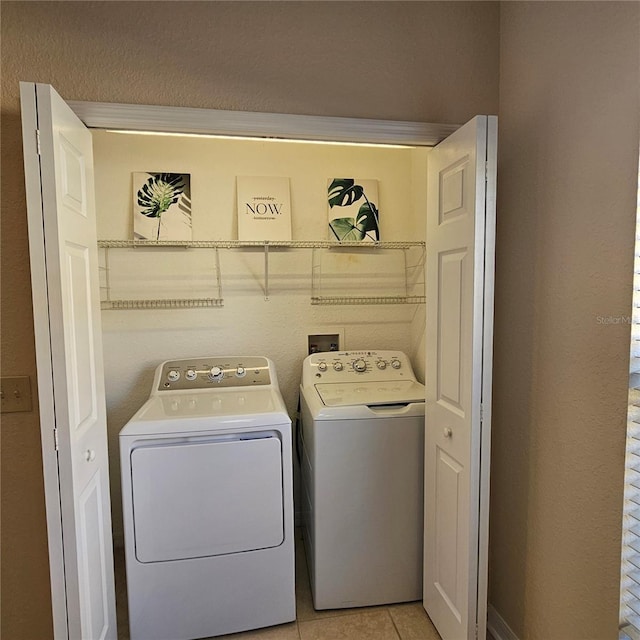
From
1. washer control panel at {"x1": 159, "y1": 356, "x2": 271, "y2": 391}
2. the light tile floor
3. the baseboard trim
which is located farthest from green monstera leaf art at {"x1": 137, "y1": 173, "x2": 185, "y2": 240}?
the baseboard trim

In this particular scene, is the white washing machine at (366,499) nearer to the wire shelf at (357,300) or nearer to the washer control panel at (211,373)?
the washer control panel at (211,373)

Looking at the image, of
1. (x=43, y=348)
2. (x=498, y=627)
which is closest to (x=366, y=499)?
(x=498, y=627)

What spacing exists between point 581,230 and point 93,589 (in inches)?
74.3

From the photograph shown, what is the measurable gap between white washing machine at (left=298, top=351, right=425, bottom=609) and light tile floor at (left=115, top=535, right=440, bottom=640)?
0.04 m

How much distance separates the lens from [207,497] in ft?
5.76

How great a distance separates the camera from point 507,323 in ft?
5.36

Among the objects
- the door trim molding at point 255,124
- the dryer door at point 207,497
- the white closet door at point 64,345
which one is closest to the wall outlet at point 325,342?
the dryer door at point 207,497

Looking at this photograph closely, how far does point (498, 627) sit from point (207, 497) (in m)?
1.27

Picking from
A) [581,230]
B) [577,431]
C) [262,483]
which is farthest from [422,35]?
[262,483]

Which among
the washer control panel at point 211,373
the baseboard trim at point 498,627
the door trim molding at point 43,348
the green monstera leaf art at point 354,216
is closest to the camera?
the door trim molding at point 43,348

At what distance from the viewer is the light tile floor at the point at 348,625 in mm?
1840

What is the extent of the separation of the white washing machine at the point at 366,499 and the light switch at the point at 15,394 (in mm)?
1077

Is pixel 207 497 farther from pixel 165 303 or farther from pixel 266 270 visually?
pixel 266 270

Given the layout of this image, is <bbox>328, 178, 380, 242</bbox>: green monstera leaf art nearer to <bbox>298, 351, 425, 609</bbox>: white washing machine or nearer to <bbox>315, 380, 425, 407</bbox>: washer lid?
<bbox>315, 380, 425, 407</bbox>: washer lid
